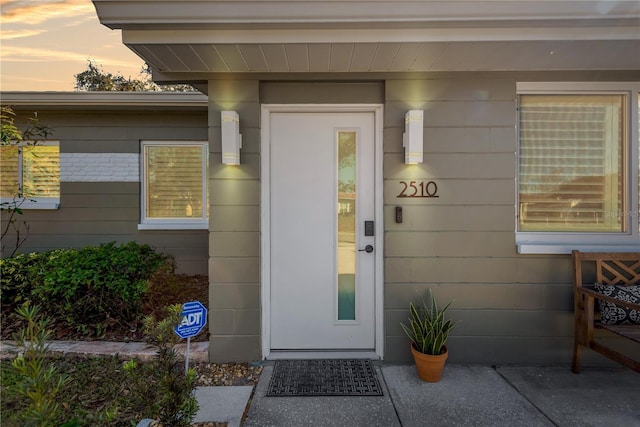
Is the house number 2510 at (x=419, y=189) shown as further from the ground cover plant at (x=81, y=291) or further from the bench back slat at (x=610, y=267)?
the ground cover plant at (x=81, y=291)

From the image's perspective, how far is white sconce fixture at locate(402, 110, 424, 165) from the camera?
8.59 ft

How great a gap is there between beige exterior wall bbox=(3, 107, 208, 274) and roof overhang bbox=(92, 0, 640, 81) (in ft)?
8.53

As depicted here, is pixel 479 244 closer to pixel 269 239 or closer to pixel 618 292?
pixel 618 292

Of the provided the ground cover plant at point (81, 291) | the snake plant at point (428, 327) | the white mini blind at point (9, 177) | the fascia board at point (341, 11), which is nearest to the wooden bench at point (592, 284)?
Answer: the snake plant at point (428, 327)

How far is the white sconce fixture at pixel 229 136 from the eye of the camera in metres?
2.62

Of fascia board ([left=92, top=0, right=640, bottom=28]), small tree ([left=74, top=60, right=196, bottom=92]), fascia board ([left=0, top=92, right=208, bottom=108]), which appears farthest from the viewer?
small tree ([left=74, top=60, right=196, bottom=92])

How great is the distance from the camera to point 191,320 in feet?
6.88

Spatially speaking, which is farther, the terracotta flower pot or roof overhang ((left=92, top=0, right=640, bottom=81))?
the terracotta flower pot

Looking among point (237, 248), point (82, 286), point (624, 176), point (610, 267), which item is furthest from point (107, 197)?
point (624, 176)

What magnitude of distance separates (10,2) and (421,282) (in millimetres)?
3868

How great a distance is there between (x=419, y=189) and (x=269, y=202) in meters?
1.33

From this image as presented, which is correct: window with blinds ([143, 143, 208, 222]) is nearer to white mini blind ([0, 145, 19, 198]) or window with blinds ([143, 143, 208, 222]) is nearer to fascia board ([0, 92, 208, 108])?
fascia board ([0, 92, 208, 108])

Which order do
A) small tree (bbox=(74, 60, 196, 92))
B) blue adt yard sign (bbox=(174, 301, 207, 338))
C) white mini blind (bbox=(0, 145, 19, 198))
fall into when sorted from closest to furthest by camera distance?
blue adt yard sign (bbox=(174, 301, 207, 338)), white mini blind (bbox=(0, 145, 19, 198)), small tree (bbox=(74, 60, 196, 92))

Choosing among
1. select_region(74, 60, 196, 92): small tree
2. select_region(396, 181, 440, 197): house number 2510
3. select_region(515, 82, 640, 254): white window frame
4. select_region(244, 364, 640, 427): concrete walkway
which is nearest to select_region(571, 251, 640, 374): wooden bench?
select_region(515, 82, 640, 254): white window frame
